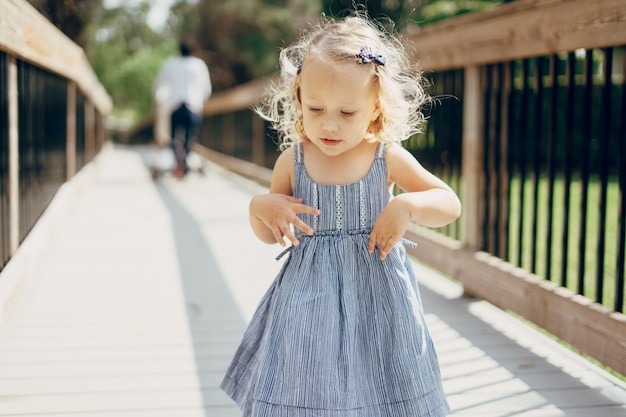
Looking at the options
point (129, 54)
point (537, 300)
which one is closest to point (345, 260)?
point (537, 300)

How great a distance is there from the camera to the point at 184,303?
12.2 ft

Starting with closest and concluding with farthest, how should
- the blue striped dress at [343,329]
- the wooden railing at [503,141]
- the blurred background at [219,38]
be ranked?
the blue striped dress at [343,329] < the wooden railing at [503,141] < the blurred background at [219,38]

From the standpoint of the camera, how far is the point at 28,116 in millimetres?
4223

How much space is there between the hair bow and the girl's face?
0.02 metres

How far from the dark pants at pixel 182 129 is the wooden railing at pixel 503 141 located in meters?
5.02

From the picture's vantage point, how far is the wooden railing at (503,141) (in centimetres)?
259

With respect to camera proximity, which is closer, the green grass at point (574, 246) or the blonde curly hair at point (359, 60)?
the blonde curly hair at point (359, 60)

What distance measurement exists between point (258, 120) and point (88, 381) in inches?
305

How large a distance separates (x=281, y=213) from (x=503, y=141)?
188 cm

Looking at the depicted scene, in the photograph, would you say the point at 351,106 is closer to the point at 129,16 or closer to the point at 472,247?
the point at 472,247

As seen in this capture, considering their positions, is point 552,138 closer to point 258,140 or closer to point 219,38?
point 258,140

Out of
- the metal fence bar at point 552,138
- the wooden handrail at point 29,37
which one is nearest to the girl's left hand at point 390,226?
the metal fence bar at point 552,138

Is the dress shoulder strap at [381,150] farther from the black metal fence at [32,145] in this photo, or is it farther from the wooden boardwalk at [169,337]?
the black metal fence at [32,145]

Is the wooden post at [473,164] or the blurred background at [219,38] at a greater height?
the blurred background at [219,38]
